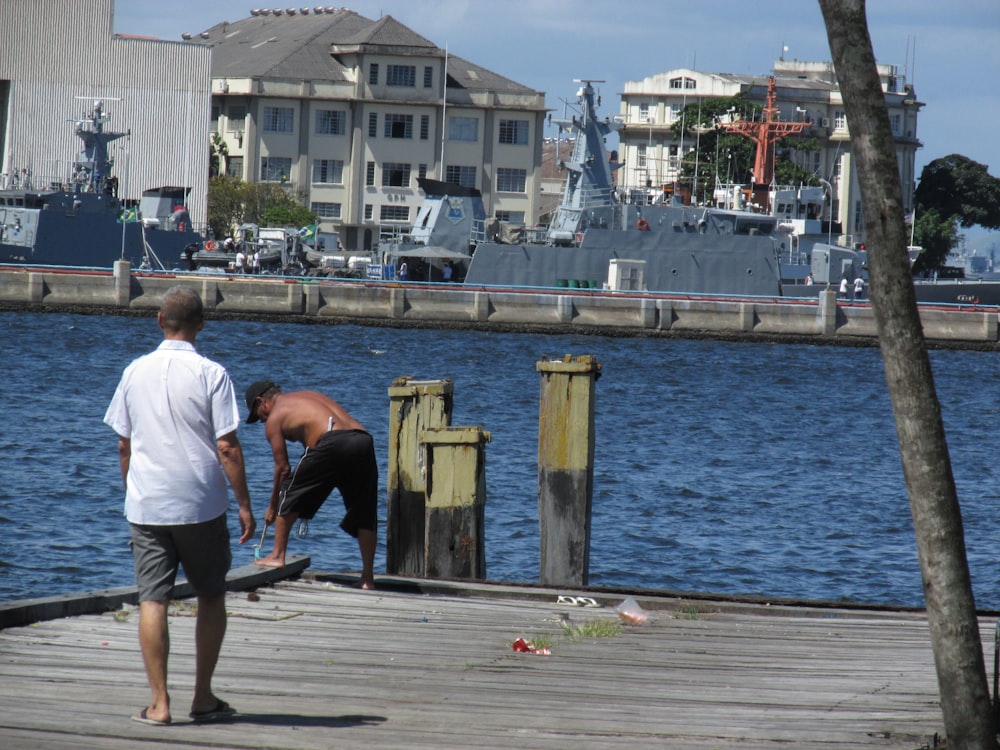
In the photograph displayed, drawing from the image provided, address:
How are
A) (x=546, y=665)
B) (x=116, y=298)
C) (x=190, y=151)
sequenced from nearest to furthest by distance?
(x=546, y=665), (x=116, y=298), (x=190, y=151)

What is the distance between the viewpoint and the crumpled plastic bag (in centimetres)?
734

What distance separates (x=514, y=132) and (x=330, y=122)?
10845 mm

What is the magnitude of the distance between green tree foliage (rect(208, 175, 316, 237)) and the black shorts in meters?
62.4

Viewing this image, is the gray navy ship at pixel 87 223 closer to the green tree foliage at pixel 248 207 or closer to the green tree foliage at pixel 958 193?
the green tree foliage at pixel 248 207

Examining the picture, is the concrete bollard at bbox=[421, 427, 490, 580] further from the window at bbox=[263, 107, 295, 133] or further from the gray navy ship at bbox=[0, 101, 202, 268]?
the window at bbox=[263, 107, 295, 133]

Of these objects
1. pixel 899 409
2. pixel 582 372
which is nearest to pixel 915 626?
pixel 582 372

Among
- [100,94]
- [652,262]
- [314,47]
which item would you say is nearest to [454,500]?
[652,262]

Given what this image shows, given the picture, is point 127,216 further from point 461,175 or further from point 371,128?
point 461,175

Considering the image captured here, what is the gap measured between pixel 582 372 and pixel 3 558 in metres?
6.64

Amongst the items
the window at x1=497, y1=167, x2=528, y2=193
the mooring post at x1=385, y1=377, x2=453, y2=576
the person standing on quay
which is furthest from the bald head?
the window at x1=497, y1=167, x2=528, y2=193

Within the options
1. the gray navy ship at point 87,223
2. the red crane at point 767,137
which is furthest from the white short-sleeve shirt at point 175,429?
the red crane at point 767,137

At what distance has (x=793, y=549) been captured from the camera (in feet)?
48.5

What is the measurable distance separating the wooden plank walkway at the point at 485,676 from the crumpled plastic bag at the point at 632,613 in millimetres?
65

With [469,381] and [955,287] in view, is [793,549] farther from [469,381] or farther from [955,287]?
[955,287]
